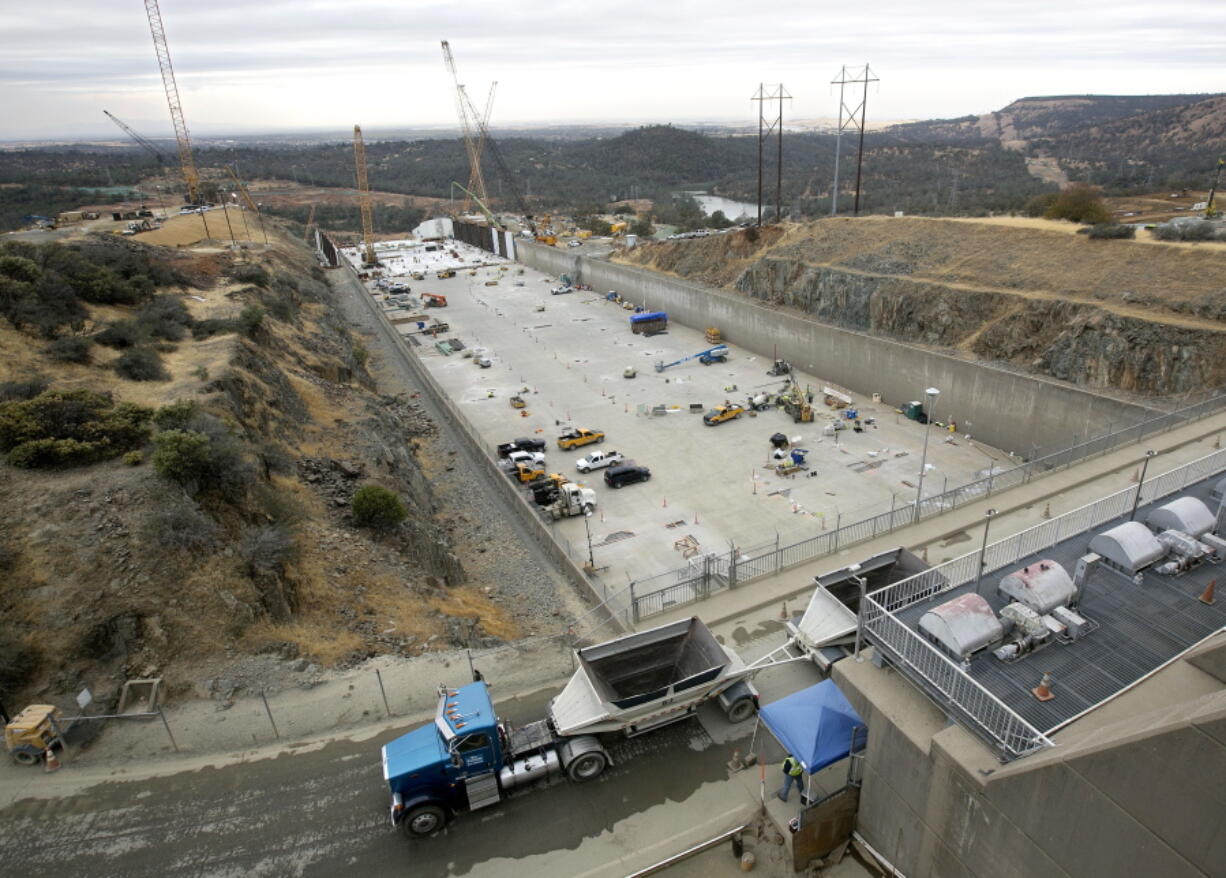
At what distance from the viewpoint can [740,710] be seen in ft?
32.5

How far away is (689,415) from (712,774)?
24087mm

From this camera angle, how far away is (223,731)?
10164mm

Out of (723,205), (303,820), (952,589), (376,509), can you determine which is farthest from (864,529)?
(723,205)

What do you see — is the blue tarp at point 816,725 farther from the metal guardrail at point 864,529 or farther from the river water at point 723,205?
the river water at point 723,205

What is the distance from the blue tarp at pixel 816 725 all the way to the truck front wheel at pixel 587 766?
250 centimetres

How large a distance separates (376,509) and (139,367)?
9753 millimetres

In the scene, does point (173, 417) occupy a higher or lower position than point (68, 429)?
lower

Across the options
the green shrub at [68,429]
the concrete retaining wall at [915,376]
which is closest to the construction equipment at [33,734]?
the green shrub at [68,429]

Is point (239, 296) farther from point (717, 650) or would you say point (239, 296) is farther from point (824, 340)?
point (717, 650)

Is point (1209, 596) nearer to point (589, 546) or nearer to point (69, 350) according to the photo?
point (589, 546)

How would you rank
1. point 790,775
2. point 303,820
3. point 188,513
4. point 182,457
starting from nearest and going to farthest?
point 790,775 < point 303,820 < point 188,513 < point 182,457

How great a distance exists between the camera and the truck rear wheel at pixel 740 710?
9.81 metres

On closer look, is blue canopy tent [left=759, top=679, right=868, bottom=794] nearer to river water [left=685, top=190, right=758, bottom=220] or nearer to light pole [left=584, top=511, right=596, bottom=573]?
light pole [left=584, top=511, right=596, bottom=573]

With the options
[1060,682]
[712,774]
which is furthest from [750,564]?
[1060,682]
